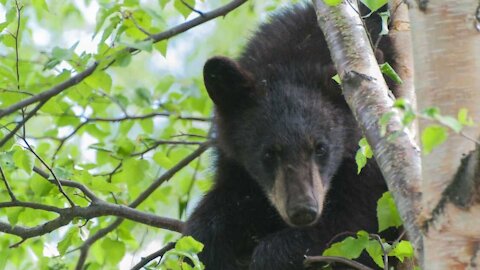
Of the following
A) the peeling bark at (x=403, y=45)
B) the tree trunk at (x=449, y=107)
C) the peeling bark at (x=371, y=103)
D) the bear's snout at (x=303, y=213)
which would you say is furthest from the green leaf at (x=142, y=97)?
the tree trunk at (x=449, y=107)

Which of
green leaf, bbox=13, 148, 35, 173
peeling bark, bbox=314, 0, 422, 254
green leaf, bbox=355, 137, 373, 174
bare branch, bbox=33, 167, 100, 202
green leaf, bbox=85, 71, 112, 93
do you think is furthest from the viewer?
green leaf, bbox=85, 71, 112, 93

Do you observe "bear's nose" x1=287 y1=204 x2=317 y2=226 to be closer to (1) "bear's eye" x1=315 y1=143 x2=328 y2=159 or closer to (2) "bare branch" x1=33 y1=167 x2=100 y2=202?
(1) "bear's eye" x1=315 y1=143 x2=328 y2=159

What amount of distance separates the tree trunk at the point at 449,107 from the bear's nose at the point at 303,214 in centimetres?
213

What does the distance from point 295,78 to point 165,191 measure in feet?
6.12

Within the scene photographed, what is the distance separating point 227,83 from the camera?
6180 mm

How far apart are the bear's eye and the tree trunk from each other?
8.97 feet

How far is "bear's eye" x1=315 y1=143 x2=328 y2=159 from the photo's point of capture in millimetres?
5797

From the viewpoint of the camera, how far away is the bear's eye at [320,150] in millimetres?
5797

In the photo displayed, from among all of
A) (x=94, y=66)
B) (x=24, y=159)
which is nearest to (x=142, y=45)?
(x=94, y=66)

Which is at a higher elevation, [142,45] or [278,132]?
[142,45]

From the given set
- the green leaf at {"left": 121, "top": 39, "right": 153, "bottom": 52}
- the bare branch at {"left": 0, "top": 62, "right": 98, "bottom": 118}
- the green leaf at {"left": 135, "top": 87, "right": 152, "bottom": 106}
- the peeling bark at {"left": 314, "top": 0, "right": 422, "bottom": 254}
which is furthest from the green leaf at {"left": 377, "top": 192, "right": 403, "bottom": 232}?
the green leaf at {"left": 135, "top": 87, "right": 152, "bottom": 106}

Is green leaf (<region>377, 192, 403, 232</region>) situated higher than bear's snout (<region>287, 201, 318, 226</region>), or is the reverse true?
green leaf (<region>377, 192, 403, 232</region>)

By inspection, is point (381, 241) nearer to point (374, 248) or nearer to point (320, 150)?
point (374, 248)

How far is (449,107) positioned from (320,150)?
2858 mm
